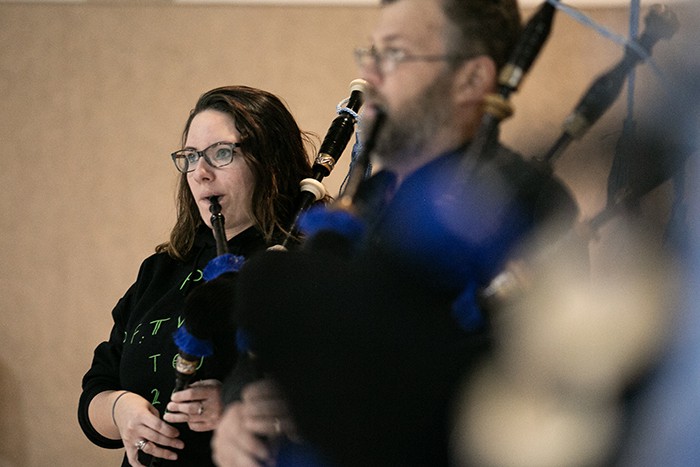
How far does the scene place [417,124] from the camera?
0.83 meters

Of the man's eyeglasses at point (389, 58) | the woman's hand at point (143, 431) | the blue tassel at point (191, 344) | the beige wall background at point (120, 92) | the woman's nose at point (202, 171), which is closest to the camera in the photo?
the man's eyeglasses at point (389, 58)

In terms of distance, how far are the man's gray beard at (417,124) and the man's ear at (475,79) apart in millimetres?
14

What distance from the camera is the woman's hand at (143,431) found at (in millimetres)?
1251

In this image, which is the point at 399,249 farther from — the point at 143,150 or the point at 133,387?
the point at 143,150

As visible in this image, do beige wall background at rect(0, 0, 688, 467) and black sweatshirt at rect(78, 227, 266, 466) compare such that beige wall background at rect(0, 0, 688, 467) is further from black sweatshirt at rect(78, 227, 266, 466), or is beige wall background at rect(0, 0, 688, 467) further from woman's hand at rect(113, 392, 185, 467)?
woman's hand at rect(113, 392, 185, 467)

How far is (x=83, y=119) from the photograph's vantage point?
338 cm

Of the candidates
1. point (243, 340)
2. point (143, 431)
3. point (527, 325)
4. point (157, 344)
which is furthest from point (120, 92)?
point (527, 325)

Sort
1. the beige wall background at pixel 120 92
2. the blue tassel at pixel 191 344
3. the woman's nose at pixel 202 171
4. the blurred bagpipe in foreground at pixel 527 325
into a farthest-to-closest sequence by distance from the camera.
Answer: the beige wall background at pixel 120 92 → the woman's nose at pixel 202 171 → the blue tassel at pixel 191 344 → the blurred bagpipe in foreground at pixel 527 325

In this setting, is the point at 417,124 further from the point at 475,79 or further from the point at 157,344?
the point at 157,344

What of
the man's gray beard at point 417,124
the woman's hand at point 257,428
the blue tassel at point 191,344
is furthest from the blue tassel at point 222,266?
the man's gray beard at point 417,124

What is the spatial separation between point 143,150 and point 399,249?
2764 mm

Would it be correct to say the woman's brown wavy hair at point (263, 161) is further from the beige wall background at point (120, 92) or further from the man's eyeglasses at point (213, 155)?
the beige wall background at point (120, 92)

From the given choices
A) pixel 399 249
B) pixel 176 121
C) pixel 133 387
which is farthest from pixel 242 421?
pixel 176 121

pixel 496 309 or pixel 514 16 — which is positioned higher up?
pixel 514 16
